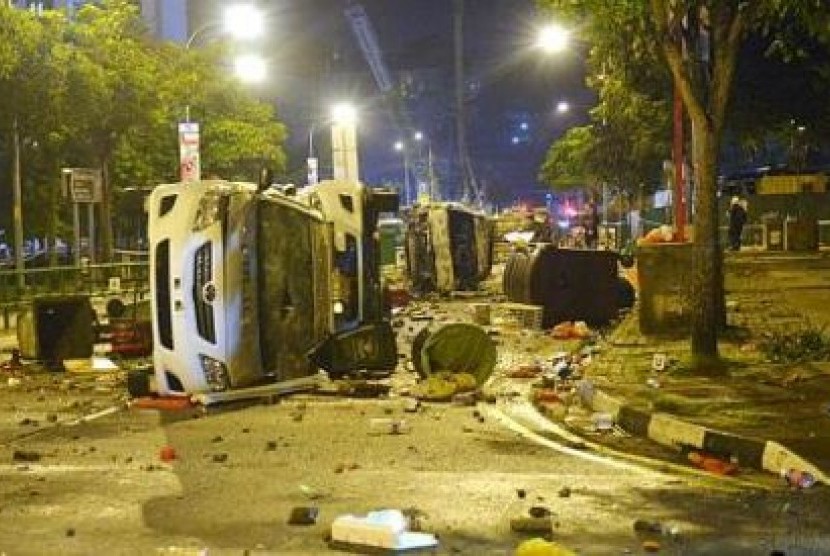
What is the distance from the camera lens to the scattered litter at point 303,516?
24.8 feet

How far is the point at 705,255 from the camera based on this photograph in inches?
552

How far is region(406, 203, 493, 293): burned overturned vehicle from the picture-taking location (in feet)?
102

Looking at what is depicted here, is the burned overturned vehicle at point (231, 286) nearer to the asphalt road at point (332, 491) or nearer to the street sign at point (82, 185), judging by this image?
the asphalt road at point (332, 491)

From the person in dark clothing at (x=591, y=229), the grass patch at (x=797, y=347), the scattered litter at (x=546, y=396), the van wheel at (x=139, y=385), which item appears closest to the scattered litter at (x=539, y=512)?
the scattered litter at (x=546, y=396)

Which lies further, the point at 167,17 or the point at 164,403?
the point at 167,17

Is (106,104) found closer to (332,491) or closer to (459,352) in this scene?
(459,352)

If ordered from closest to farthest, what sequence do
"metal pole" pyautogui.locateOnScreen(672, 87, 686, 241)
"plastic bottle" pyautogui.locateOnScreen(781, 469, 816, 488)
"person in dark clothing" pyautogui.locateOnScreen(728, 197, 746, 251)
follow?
"plastic bottle" pyautogui.locateOnScreen(781, 469, 816, 488) → "metal pole" pyautogui.locateOnScreen(672, 87, 686, 241) → "person in dark clothing" pyautogui.locateOnScreen(728, 197, 746, 251)

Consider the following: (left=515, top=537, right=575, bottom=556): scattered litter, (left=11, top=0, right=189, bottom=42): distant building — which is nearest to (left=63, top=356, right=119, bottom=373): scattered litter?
(left=515, top=537, right=575, bottom=556): scattered litter

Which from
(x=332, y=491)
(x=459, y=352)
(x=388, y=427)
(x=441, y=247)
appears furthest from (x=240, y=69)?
(x=332, y=491)

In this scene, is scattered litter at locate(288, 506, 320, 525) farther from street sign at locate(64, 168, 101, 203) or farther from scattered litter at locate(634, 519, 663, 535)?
street sign at locate(64, 168, 101, 203)

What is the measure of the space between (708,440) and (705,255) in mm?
4194

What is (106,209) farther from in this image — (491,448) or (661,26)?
(491,448)

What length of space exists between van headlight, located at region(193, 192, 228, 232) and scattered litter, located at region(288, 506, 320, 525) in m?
5.88

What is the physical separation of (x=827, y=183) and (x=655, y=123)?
17.9m
